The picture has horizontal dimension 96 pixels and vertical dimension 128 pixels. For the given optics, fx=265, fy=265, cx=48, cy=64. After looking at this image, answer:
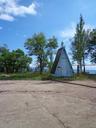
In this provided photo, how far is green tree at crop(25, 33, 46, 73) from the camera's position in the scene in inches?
2926

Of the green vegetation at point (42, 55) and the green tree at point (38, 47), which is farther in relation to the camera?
the green tree at point (38, 47)

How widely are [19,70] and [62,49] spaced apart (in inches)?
1599

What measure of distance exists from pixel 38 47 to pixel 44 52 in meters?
2.23

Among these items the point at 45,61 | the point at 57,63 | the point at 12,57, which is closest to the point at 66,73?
the point at 57,63

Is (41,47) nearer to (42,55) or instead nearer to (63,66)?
(42,55)

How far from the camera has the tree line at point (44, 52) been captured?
52781mm

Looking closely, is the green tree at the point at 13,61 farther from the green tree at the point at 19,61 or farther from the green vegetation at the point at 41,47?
the green vegetation at the point at 41,47

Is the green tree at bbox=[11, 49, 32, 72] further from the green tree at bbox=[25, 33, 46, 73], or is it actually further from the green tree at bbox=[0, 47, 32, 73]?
the green tree at bbox=[25, 33, 46, 73]

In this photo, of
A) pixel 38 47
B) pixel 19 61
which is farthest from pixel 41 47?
pixel 19 61

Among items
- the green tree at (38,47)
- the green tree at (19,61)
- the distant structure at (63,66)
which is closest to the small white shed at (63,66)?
the distant structure at (63,66)

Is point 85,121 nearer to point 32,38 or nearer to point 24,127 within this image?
point 24,127

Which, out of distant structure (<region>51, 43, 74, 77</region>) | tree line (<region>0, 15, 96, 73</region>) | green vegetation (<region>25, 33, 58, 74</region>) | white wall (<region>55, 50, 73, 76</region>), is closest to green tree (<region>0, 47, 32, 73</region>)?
tree line (<region>0, 15, 96, 73</region>)

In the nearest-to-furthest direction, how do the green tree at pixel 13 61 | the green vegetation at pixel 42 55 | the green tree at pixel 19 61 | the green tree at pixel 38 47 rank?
1. the green vegetation at pixel 42 55
2. the green tree at pixel 38 47
3. the green tree at pixel 13 61
4. the green tree at pixel 19 61

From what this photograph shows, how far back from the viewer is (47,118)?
872 cm
